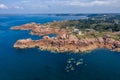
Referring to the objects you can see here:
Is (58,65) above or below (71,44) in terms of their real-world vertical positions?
below

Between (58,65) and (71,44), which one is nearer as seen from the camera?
(58,65)

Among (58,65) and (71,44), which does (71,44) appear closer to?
(71,44)

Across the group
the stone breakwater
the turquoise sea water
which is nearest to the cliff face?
the stone breakwater

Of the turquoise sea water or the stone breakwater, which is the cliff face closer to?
the stone breakwater

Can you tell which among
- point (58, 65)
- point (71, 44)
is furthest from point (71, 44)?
point (58, 65)

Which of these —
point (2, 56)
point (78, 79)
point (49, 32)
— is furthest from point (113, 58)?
point (49, 32)

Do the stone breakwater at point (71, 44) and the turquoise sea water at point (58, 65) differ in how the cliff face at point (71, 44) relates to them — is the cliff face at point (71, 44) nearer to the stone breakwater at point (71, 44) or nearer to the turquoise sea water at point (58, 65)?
the stone breakwater at point (71, 44)

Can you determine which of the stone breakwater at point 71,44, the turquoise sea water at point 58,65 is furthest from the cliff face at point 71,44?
the turquoise sea water at point 58,65

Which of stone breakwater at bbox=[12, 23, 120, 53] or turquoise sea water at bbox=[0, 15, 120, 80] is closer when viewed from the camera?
turquoise sea water at bbox=[0, 15, 120, 80]
